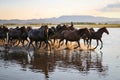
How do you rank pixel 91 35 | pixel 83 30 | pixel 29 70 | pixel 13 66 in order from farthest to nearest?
1. pixel 91 35
2. pixel 83 30
3. pixel 13 66
4. pixel 29 70

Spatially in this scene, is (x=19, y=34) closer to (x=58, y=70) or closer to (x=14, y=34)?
(x=14, y=34)

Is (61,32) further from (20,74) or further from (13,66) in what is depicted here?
(20,74)

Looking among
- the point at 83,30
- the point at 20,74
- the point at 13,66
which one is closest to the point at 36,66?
the point at 13,66

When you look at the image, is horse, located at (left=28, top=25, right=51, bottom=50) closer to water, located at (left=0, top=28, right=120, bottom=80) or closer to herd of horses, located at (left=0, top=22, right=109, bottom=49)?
herd of horses, located at (left=0, top=22, right=109, bottom=49)

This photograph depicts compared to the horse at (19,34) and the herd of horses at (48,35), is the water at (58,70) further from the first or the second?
the horse at (19,34)

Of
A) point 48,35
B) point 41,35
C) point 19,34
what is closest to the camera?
point 41,35

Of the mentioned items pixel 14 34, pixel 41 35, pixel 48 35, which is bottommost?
pixel 14 34

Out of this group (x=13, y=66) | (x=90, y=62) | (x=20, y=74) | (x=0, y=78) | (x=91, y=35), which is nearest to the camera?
(x=0, y=78)

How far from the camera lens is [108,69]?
17062 mm

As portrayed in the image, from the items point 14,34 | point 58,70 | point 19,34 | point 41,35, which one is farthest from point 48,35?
point 58,70

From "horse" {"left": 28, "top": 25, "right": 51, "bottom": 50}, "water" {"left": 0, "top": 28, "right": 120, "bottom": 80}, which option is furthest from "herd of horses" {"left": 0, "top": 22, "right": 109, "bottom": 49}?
"water" {"left": 0, "top": 28, "right": 120, "bottom": 80}

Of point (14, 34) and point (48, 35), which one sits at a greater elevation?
point (48, 35)

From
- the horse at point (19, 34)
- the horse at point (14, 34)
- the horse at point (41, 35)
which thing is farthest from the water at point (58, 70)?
the horse at point (14, 34)

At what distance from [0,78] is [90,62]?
22.1 ft
